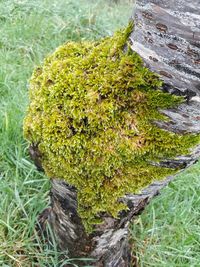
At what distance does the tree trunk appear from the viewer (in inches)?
42.6

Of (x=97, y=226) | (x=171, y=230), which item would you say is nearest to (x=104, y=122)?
(x=97, y=226)

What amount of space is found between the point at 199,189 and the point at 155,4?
1803 mm

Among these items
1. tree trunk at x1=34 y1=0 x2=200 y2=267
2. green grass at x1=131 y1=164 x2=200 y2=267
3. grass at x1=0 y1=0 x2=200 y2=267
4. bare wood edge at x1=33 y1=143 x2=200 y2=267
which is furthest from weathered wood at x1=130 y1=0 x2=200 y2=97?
green grass at x1=131 y1=164 x2=200 y2=267

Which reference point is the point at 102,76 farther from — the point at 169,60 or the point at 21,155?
the point at 21,155

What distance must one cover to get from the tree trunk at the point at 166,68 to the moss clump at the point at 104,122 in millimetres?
38

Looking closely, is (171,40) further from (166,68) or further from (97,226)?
(97,226)

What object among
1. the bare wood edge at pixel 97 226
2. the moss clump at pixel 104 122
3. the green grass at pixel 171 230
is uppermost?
the moss clump at pixel 104 122

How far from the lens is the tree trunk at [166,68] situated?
42.6 inches

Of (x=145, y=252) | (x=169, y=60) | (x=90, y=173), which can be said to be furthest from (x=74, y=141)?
(x=145, y=252)

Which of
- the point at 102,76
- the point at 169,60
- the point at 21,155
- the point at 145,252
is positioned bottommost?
the point at 145,252

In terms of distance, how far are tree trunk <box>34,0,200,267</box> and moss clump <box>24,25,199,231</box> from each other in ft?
0.12

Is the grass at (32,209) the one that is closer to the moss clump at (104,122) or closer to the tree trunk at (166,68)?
the tree trunk at (166,68)

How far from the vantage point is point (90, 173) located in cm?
148

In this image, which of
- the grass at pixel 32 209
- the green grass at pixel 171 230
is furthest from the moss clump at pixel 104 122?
the green grass at pixel 171 230
